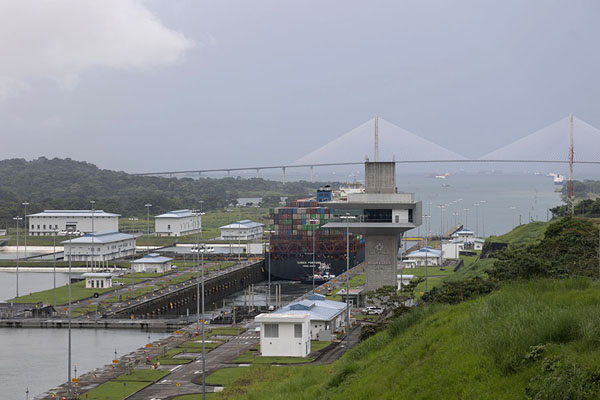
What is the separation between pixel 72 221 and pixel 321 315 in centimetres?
6315

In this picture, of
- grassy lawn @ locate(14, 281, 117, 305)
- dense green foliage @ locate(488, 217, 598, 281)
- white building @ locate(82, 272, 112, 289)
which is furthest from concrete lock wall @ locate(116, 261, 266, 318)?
dense green foliage @ locate(488, 217, 598, 281)

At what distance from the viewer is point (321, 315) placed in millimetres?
34531

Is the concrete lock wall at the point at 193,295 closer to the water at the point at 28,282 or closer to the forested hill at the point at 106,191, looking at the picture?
the water at the point at 28,282

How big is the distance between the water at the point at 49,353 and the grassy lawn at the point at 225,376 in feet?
17.6

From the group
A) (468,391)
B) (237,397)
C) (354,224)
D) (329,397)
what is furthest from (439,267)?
(468,391)

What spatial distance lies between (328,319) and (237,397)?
14012mm

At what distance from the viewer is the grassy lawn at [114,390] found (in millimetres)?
23938

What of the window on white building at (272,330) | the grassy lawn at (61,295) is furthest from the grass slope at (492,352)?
the grassy lawn at (61,295)

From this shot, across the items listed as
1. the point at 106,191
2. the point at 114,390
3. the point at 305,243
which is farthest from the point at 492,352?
the point at 106,191

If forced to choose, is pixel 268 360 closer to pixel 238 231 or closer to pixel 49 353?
pixel 49 353

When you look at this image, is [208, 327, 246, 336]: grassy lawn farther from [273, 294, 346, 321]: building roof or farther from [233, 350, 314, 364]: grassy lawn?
[233, 350, 314, 364]: grassy lawn

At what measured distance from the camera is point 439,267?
64250mm

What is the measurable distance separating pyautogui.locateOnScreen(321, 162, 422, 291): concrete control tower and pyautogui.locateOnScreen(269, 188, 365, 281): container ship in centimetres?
2702

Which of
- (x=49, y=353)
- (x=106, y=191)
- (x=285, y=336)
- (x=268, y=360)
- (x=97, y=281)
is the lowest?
(x=49, y=353)
